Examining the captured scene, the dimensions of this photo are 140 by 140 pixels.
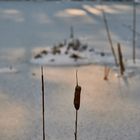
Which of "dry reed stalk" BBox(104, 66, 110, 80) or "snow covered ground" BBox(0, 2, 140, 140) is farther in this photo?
"dry reed stalk" BBox(104, 66, 110, 80)

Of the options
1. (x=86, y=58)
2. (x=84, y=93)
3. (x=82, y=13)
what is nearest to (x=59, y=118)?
(x=84, y=93)

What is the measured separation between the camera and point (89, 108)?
179 cm

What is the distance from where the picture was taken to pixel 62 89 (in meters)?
2.03

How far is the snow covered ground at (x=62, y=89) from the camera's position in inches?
62.5

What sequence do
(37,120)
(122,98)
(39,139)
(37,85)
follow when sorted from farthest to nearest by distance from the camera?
(37,85) → (122,98) → (37,120) → (39,139)

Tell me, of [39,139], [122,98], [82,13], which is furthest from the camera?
[82,13]

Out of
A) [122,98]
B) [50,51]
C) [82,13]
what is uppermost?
[122,98]

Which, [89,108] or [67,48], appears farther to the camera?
[67,48]

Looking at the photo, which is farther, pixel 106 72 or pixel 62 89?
pixel 106 72

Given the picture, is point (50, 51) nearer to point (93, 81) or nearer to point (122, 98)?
point (93, 81)

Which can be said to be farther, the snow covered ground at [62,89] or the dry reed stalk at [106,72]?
the dry reed stalk at [106,72]

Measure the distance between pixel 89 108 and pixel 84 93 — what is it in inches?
7.3

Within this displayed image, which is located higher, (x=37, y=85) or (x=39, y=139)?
(x=39, y=139)

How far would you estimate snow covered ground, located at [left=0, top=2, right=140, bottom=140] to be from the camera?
1.59 meters
